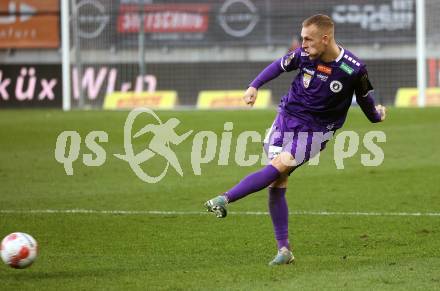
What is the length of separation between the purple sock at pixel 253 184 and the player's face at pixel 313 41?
0.96 metres

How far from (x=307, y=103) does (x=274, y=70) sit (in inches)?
16.2

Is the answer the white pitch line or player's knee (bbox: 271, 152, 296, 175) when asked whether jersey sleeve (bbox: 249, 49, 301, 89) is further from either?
the white pitch line

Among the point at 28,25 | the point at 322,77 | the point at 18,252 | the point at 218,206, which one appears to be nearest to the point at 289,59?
the point at 322,77

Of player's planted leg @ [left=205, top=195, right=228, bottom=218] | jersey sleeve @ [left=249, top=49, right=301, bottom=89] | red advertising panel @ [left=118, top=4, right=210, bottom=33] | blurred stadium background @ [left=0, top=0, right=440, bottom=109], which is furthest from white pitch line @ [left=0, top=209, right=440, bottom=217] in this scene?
red advertising panel @ [left=118, top=4, right=210, bottom=33]

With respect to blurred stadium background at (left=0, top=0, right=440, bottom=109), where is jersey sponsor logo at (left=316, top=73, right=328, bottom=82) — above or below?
above

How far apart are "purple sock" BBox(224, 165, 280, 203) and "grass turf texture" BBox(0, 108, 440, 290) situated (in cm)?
55

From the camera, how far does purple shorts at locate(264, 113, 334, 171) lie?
26.1 feet

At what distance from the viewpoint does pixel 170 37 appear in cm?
2817

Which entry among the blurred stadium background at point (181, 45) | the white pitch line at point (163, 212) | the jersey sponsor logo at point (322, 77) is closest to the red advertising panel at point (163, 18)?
the blurred stadium background at point (181, 45)

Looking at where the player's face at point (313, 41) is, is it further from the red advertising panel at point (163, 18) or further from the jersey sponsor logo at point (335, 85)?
the red advertising panel at point (163, 18)

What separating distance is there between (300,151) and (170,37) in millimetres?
20568

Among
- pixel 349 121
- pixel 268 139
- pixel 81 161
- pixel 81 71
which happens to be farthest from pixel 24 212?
pixel 81 71

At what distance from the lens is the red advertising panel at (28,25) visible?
2867 cm

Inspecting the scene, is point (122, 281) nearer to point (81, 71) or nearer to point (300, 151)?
point (300, 151)
